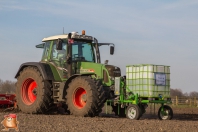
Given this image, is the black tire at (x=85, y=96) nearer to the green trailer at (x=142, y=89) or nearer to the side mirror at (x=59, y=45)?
the green trailer at (x=142, y=89)

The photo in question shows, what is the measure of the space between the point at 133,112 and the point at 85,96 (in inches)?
65.6

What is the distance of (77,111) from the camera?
13.5 meters

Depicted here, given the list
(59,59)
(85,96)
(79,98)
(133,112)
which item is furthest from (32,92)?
(133,112)

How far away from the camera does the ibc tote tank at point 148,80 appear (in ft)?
43.8

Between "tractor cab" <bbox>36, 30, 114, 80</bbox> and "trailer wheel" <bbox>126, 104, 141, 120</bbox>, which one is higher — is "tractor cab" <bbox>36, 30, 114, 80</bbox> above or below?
above

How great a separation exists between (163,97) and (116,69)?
192cm

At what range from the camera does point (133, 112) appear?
42.9ft

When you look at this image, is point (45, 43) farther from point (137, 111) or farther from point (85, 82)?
point (137, 111)

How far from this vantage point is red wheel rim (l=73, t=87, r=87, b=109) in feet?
44.8

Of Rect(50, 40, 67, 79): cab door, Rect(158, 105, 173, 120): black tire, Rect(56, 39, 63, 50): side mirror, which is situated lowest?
Rect(158, 105, 173, 120): black tire

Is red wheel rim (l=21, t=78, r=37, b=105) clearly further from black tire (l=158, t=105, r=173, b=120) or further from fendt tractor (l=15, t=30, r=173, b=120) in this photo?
black tire (l=158, t=105, r=173, b=120)

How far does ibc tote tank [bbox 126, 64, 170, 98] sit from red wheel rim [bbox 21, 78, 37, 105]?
3873mm

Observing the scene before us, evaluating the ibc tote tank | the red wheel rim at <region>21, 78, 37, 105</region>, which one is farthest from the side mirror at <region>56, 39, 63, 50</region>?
the ibc tote tank

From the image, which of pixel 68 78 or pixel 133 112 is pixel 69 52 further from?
pixel 133 112
